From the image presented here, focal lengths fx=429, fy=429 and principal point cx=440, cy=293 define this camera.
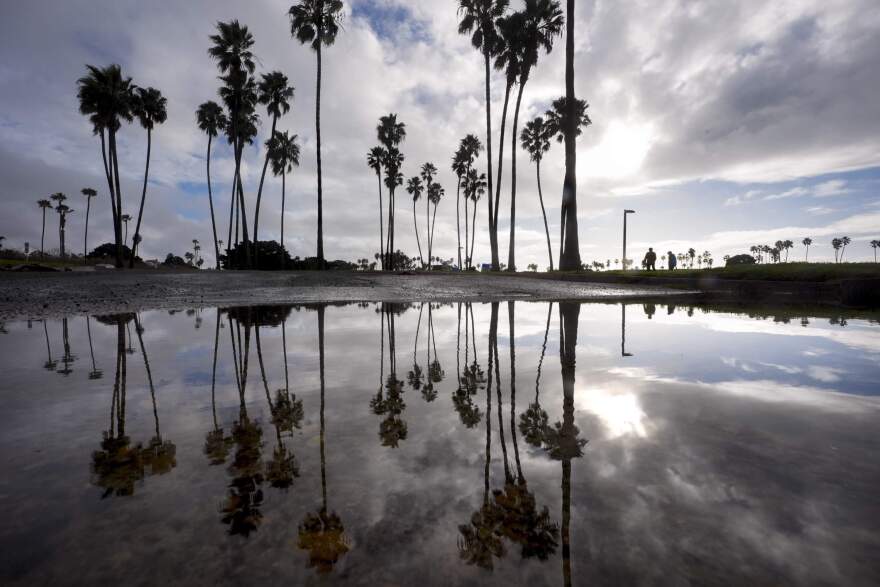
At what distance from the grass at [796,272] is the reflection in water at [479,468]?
1034cm

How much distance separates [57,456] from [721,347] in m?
4.79

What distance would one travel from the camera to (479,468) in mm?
1532

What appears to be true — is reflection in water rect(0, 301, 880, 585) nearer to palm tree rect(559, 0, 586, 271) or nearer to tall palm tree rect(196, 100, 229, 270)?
palm tree rect(559, 0, 586, 271)

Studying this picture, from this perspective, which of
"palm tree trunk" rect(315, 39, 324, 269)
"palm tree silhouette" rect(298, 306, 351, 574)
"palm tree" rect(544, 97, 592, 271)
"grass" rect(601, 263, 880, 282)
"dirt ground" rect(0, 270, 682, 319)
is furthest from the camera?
"palm tree trunk" rect(315, 39, 324, 269)

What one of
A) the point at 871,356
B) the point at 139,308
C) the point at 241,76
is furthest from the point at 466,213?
the point at 871,356

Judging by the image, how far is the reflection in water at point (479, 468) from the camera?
3.45 feet

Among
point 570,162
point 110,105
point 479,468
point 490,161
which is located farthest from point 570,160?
point 110,105

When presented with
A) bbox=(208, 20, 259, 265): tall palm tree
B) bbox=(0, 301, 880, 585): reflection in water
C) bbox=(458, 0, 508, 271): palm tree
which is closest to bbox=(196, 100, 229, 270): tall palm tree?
bbox=(208, 20, 259, 265): tall palm tree

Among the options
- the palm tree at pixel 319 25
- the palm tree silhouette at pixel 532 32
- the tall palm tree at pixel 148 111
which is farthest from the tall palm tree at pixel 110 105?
the palm tree silhouette at pixel 532 32

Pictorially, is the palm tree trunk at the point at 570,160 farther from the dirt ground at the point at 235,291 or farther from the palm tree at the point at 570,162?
the dirt ground at the point at 235,291

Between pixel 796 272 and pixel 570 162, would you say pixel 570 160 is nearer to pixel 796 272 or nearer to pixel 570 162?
pixel 570 162

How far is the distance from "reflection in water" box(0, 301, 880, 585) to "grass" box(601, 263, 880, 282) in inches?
407

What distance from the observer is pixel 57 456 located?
1.63m

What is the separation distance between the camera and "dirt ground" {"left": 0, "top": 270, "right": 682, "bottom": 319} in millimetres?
8602
